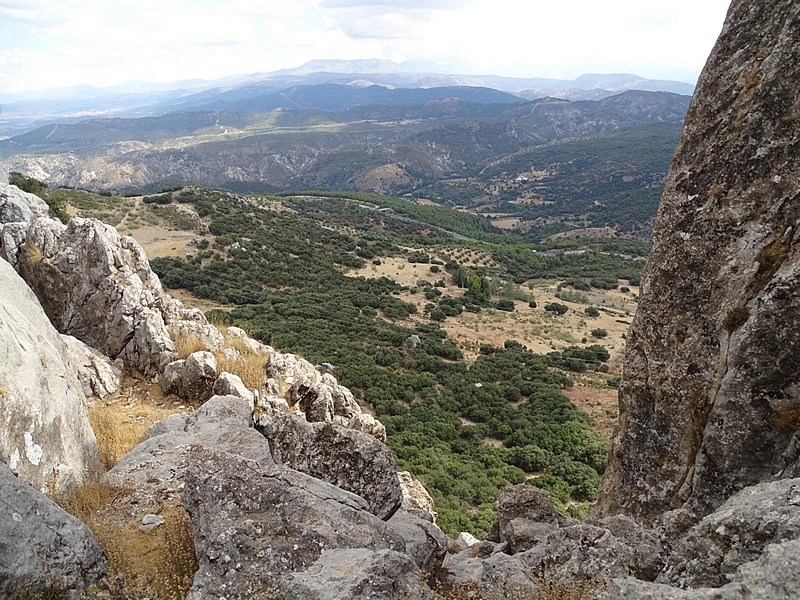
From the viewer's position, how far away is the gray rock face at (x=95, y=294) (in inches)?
519

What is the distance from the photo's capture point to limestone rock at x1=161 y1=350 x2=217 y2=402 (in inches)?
466

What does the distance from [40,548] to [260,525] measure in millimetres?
2049

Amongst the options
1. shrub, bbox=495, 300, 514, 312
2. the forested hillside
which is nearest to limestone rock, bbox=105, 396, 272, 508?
the forested hillside

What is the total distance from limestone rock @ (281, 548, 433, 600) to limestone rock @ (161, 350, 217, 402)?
789 centimetres

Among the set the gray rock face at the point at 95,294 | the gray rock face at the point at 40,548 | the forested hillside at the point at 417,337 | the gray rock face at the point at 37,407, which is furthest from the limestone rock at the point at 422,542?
the gray rock face at the point at 95,294

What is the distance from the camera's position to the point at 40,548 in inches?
182

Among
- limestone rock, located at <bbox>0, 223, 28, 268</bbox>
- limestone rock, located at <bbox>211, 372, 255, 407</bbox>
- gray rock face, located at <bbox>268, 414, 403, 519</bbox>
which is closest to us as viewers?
gray rock face, located at <bbox>268, 414, 403, 519</bbox>

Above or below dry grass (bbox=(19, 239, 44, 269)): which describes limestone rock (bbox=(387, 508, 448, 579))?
below

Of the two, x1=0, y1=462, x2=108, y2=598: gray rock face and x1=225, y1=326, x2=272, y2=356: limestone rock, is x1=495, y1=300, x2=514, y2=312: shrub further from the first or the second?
x1=0, y1=462, x2=108, y2=598: gray rock face

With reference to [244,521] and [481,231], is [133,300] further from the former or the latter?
[481,231]

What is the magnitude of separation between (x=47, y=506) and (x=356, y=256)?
75.6m

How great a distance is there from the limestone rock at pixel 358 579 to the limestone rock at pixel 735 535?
247 centimetres

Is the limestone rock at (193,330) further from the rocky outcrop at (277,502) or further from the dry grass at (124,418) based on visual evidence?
the rocky outcrop at (277,502)

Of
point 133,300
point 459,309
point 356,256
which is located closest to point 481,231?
point 356,256
